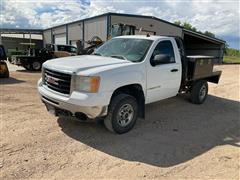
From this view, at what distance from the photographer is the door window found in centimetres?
568

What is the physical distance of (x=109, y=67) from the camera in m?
4.54

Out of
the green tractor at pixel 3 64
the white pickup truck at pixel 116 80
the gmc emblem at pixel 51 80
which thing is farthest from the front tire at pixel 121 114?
the green tractor at pixel 3 64

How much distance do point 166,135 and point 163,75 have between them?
144 cm

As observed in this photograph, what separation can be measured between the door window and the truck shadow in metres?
1.56

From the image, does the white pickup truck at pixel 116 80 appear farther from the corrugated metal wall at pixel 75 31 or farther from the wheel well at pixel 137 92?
the corrugated metal wall at pixel 75 31

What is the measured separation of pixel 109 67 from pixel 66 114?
1.21m

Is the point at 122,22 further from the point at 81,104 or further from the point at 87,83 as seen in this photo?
the point at 81,104

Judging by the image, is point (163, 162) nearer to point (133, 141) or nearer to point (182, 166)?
point (182, 166)

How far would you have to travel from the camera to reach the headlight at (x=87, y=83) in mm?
4234

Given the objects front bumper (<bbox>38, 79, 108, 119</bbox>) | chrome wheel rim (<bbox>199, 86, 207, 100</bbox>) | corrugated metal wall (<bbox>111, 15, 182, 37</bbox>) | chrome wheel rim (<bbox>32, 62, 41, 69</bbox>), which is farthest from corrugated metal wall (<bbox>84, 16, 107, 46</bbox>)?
front bumper (<bbox>38, 79, 108, 119</bbox>)

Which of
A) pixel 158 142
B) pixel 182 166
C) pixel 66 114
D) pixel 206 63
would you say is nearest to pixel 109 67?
pixel 66 114

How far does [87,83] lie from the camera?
14.0 ft

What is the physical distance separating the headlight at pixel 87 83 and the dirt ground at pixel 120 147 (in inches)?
40.1

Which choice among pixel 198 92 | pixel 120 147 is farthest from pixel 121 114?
pixel 198 92
